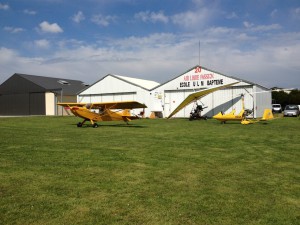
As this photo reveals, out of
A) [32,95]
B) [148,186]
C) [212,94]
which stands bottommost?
[148,186]

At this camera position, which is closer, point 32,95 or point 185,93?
point 185,93

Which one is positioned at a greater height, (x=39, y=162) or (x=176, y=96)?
(x=176, y=96)

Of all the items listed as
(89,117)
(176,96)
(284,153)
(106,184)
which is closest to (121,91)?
(176,96)

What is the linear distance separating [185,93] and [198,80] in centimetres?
211

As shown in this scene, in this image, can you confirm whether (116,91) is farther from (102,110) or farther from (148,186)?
(148,186)

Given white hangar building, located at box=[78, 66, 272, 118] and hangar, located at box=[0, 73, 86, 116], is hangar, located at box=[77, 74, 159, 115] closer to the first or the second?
white hangar building, located at box=[78, 66, 272, 118]

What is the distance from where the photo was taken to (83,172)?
6.38 m

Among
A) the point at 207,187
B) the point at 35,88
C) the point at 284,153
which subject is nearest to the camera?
the point at 207,187

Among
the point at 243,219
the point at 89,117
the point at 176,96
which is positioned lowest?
the point at 243,219

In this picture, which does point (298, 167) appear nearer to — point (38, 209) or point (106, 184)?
point (106, 184)

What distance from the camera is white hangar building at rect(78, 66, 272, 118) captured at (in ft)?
95.5

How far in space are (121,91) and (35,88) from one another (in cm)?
1735

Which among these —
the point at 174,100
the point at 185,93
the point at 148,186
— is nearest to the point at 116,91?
the point at 174,100

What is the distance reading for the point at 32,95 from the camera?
4591cm
